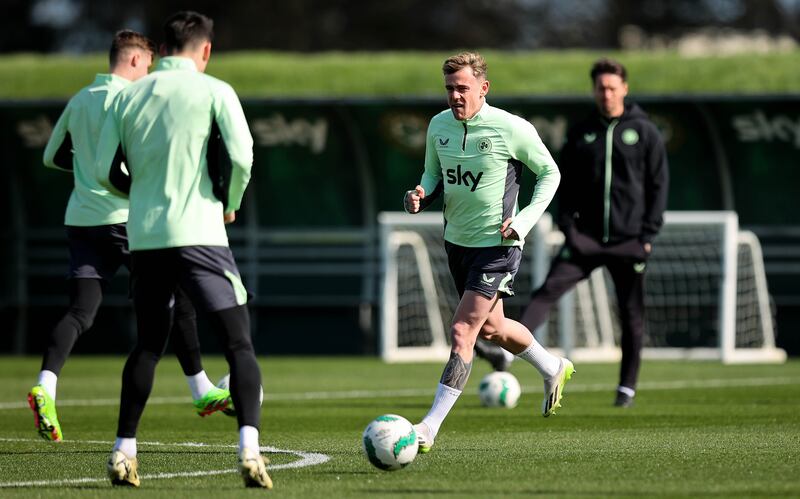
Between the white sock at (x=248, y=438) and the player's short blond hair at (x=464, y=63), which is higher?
the player's short blond hair at (x=464, y=63)

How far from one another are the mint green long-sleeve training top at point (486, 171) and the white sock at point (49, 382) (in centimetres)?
233

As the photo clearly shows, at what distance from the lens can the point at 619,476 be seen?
6.70m

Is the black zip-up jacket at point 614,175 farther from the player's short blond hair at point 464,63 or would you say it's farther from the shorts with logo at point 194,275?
the shorts with logo at point 194,275

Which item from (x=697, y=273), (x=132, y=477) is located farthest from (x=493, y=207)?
(x=697, y=273)

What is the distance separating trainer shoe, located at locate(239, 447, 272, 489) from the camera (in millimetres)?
6277

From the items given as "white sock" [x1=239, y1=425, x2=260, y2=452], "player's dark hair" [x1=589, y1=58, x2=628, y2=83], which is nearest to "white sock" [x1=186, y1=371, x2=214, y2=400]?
"white sock" [x1=239, y1=425, x2=260, y2=452]

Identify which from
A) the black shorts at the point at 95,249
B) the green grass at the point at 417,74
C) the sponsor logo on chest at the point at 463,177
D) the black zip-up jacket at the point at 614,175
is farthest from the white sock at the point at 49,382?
the green grass at the point at 417,74

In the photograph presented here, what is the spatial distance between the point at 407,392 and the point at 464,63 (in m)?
5.07

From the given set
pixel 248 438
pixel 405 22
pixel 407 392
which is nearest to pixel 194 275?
pixel 248 438

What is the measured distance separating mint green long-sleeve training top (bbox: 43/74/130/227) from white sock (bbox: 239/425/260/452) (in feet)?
9.18

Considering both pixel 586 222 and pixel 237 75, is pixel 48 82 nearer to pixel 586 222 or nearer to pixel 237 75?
pixel 237 75

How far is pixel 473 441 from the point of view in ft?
27.7

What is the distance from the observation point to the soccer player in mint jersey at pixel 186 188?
21.1 feet

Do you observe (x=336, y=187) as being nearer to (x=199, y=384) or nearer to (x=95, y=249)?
(x=95, y=249)
